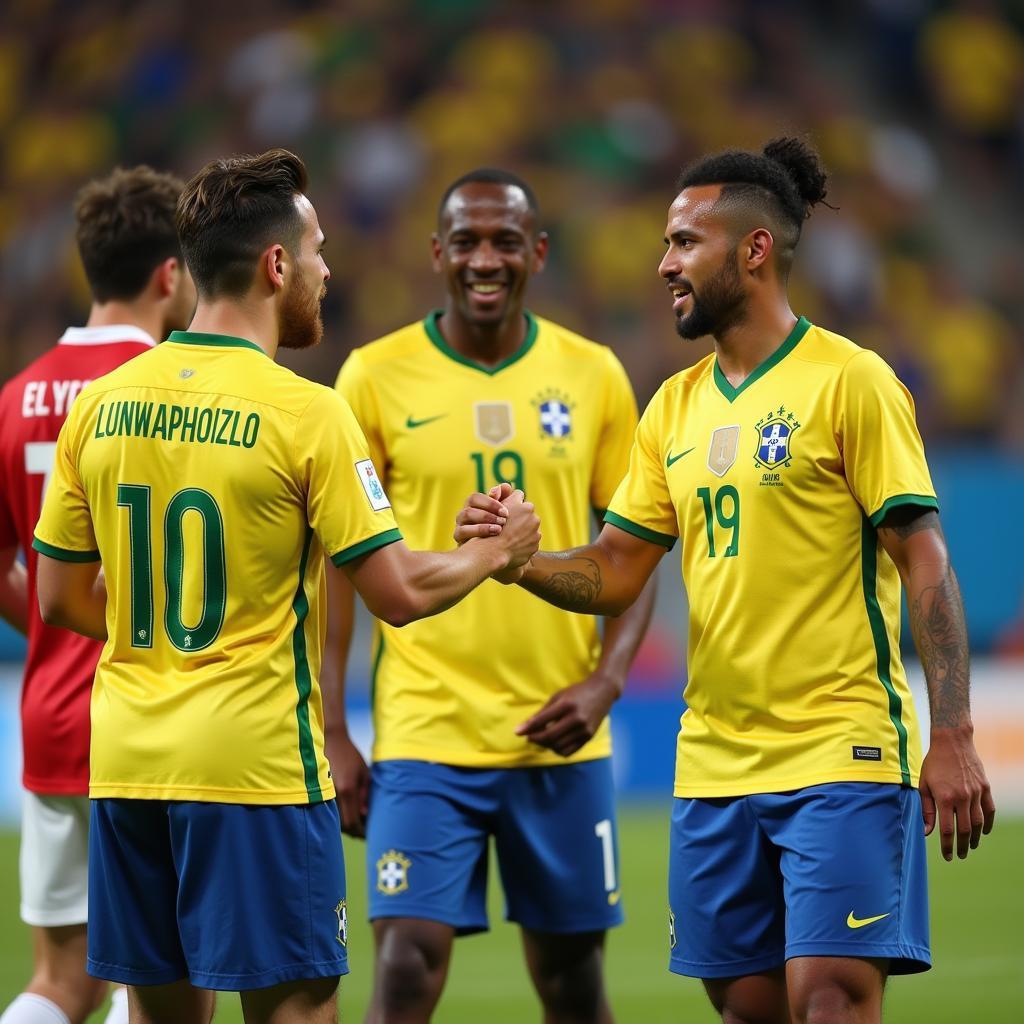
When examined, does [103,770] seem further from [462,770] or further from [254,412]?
[462,770]

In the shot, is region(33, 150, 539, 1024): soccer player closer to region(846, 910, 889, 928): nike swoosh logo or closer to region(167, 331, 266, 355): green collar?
region(167, 331, 266, 355): green collar

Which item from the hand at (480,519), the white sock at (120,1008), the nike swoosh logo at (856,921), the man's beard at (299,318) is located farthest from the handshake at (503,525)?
the white sock at (120,1008)

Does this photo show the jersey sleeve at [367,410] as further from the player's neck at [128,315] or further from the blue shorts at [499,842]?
the blue shorts at [499,842]

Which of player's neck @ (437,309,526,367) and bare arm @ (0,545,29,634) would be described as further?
player's neck @ (437,309,526,367)

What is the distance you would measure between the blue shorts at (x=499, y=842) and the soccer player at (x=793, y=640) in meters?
0.81

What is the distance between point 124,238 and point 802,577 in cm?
218

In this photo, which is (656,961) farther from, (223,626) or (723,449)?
(223,626)

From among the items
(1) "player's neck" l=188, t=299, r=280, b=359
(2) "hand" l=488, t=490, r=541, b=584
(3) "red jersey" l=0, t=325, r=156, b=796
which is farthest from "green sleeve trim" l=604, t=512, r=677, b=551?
(3) "red jersey" l=0, t=325, r=156, b=796

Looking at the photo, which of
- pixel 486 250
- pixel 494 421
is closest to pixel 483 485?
pixel 494 421

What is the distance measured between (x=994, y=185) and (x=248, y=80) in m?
6.95

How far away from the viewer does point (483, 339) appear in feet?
16.6

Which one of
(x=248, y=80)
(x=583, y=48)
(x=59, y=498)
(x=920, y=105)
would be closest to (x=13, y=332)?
(x=248, y=80)

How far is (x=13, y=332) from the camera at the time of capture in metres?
13.2

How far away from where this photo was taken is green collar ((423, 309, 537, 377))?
505 cm
